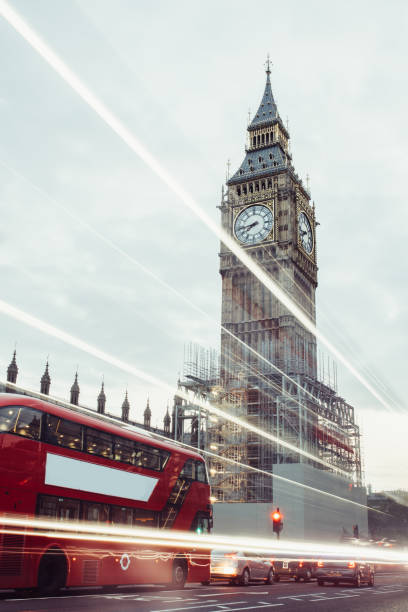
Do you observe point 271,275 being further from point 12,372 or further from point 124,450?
point 124,450

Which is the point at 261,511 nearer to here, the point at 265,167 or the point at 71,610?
the point at 71,610

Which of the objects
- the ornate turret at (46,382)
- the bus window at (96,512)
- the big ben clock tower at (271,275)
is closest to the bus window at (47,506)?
the bus window at (96,512)

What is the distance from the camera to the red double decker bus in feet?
44.6

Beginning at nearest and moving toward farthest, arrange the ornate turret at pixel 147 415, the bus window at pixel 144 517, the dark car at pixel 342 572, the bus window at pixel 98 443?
the bus window at pixel 98 443 < the bus window at pixel 144 517 < the dark car at pixel 342 572 < the ornate turret at pixel 147 415

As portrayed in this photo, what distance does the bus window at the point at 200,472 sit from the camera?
20.4 meters

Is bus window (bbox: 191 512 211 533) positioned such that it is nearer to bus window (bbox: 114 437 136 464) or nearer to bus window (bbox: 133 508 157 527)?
bus window (bbox: 133 508 157 527)

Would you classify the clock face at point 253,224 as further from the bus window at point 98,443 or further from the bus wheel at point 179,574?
the bus window at point 98,443

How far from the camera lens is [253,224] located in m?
66.9

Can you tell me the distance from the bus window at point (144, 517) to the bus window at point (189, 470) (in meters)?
1.97

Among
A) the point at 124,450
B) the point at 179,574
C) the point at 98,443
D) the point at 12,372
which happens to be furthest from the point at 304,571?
the point at 12,372

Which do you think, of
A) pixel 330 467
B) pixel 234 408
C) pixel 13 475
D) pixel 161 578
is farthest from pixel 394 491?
pixel 13 475

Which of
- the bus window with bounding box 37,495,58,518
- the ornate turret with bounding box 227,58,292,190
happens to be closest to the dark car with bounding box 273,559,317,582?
the bus window with bounding box 37,495,58,518

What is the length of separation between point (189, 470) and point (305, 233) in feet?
174

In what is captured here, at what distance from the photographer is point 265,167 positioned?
70812 millimetres
